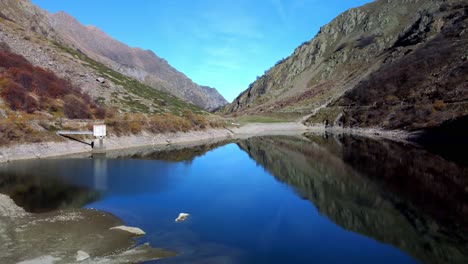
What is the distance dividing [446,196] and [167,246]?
2136cm

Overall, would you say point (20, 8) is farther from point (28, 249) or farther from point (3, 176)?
point (28, 249)

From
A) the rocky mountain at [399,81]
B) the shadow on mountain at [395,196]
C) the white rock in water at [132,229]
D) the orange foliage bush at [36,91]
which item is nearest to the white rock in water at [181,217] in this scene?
the white rock in water at [132,229]

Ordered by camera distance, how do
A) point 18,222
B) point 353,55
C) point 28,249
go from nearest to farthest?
point 28,249 < point 18,222 < point 353,55

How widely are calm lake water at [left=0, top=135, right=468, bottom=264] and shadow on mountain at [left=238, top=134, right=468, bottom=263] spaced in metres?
0.07

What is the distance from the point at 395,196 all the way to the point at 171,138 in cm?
5624

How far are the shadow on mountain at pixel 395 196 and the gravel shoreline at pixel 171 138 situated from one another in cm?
2620

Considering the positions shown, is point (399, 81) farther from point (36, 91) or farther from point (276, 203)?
point (276, 203)

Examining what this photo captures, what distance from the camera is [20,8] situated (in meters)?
156

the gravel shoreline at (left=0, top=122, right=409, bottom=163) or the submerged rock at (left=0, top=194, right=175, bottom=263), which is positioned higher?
the gravel shoreline at (left=0, top=122, right=409, bottom=163)

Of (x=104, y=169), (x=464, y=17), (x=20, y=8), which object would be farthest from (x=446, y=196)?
(x=20, y=8)

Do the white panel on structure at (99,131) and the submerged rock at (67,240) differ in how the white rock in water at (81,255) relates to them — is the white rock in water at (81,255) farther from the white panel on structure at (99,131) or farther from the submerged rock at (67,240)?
the white panel on structure at (99,131)

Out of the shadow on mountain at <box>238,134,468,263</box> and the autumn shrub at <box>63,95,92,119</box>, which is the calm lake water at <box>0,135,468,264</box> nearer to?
the shadow on mountain at <box>238,134,468,263</box>

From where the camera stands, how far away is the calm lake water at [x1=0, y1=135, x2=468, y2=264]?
18.4 m

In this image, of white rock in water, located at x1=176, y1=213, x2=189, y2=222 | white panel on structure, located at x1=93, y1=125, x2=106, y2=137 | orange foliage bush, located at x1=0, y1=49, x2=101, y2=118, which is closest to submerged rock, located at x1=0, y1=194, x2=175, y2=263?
white rock in water, located at x1=176, y1=213, x2=189, y2=222
